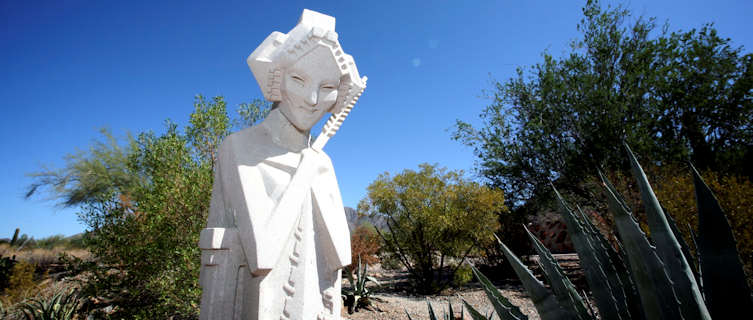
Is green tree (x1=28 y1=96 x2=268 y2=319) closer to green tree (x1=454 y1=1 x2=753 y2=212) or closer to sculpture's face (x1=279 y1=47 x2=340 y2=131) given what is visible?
sculpture's face (x1=279 y1=47 x2=340 y2=131)

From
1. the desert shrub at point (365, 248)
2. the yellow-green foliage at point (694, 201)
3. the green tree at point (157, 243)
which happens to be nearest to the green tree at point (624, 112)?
the yellow-green foliage at point (694, 201)

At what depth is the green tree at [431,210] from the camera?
923 centimetres

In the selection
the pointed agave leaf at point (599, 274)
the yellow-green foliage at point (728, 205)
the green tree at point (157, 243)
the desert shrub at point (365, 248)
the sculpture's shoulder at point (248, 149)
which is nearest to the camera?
the pointed agave leaf at point (599, 274)

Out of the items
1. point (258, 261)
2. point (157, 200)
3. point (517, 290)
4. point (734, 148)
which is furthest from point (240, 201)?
point (734, 148)

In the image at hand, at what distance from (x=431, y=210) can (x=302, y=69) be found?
7.60 m

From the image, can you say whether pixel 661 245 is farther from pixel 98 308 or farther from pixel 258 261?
pixel 98 308

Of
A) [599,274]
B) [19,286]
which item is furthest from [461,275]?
[19,286]

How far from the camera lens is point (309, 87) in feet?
6.84

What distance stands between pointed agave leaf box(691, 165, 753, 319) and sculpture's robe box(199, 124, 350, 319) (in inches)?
62.7

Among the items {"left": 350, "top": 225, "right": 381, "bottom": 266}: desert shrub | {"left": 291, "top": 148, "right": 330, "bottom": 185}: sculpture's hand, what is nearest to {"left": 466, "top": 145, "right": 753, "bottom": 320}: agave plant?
{"left": 291, "top": 148, "right": 330, "bottom": 185}: sculpture's hand

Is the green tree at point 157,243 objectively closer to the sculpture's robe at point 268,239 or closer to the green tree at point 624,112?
the sculpture's robe at point 268,239

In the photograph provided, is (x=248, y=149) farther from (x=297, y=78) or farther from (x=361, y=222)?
(x=361, y=222)

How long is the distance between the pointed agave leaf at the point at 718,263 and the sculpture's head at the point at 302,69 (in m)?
1.84

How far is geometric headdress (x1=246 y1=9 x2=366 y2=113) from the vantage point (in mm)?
2037
